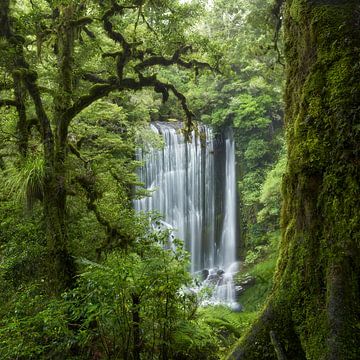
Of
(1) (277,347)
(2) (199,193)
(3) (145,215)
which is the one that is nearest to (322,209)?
(1) (277,347)

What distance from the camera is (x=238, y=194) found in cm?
2012

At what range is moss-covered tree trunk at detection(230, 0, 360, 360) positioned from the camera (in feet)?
6.56

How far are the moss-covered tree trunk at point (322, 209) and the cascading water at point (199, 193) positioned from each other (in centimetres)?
1553

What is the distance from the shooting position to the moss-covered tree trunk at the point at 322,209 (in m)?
2.00

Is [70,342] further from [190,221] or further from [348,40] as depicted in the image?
[190,221]

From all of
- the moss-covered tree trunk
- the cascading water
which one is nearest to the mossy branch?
the moss-covered tree trunk

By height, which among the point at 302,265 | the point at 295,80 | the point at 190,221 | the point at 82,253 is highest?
the point at 295,80

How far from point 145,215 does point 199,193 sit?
1305 centimetres

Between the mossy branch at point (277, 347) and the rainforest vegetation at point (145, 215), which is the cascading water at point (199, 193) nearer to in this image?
the rainforest vegetation at point (145, 215)

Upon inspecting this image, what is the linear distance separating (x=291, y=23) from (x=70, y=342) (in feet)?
10.5

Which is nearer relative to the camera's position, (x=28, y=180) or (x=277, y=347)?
(x=277, y=347)

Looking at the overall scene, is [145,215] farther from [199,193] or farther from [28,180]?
[199,193]

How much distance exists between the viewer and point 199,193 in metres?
20.0

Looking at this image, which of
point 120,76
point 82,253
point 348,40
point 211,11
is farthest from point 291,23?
point 211,11
